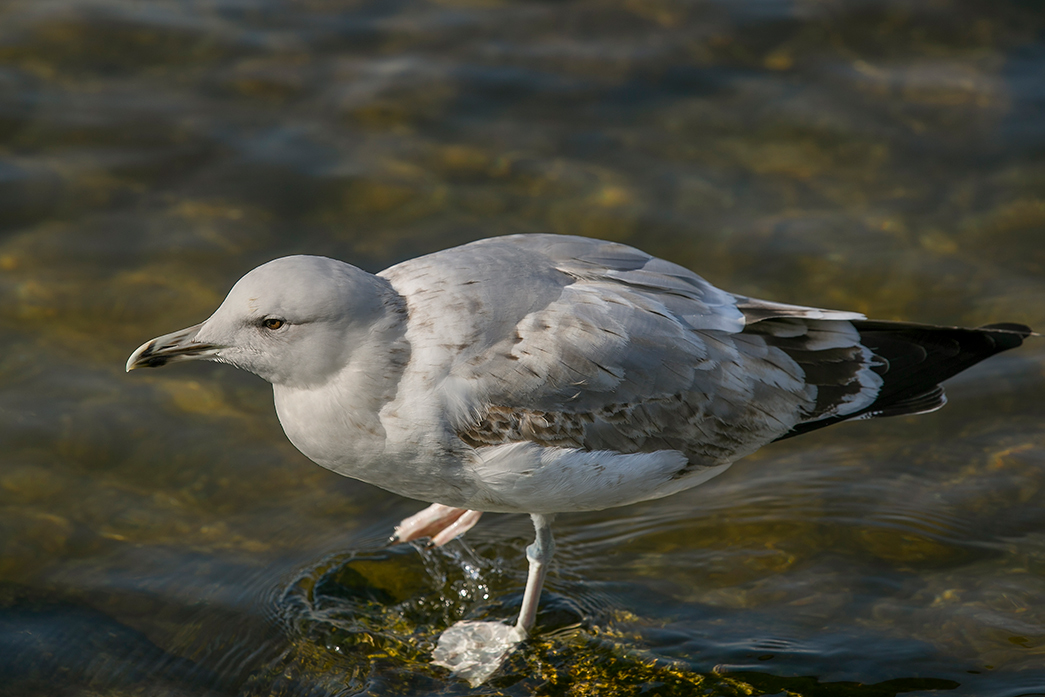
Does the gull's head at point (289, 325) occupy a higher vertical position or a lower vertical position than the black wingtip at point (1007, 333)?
higher

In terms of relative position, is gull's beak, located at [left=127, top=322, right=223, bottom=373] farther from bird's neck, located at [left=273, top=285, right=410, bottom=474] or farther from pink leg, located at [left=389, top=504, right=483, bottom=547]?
pink leg, located at [left=389, top=504, right=483, bottom=547]

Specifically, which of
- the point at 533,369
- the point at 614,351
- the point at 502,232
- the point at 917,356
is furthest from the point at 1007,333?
the point at 502,232

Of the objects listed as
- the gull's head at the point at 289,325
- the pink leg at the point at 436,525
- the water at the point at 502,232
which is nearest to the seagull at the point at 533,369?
the gull's head at the point at 289,325

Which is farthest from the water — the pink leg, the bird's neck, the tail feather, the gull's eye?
the gull's eye

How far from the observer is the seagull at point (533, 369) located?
462 centimetres

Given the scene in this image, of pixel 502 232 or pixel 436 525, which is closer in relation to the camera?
pixel 436 525

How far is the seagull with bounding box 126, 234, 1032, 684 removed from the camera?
4.62 m

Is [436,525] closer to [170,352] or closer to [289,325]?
[289,325]

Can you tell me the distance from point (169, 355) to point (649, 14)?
23.3 feet

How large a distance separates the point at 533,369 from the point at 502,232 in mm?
3588

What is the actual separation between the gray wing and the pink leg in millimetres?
1321

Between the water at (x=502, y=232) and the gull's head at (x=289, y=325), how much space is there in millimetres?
1548

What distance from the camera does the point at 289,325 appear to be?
4578 mm

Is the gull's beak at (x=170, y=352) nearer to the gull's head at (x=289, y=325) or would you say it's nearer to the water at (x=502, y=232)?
the gull's head at (x=289, y=325)
